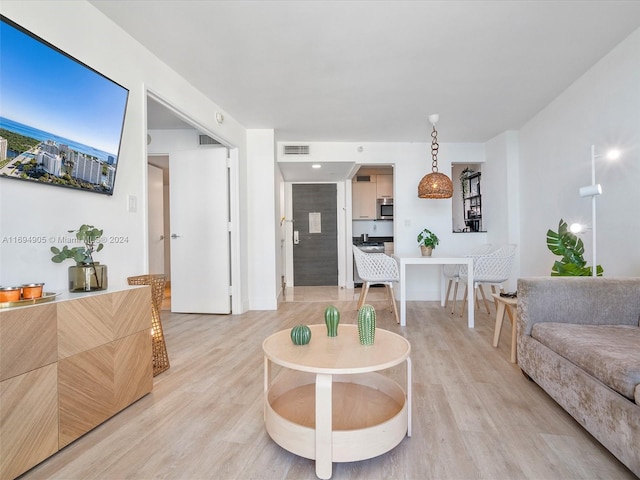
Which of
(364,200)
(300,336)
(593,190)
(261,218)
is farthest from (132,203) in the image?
(364,200)

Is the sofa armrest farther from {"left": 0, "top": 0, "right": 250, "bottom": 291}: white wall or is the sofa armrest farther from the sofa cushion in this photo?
{"left": 0, "top": 0, "right": 250, "bottom": 291}: white wall

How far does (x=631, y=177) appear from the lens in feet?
8.05

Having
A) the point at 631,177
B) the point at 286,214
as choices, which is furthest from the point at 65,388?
the point at 286,214

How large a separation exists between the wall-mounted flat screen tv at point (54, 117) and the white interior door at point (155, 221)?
3866 mm

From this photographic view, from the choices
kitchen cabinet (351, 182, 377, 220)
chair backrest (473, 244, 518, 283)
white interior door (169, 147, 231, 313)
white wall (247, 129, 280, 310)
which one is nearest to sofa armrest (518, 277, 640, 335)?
chair backrest (473, 244, 518, 283)

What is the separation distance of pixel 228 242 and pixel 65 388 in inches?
104

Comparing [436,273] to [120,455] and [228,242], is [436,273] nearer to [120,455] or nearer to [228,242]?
[228,242]

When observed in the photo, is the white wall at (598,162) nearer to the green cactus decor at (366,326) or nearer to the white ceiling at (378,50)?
the white ceiling at (378,50)

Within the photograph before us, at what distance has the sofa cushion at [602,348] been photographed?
4.19ft

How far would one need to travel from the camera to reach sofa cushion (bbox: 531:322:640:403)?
1277 mm

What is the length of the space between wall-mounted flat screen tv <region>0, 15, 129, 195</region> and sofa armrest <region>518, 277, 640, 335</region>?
2.63 m

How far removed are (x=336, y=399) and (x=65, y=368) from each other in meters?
1.22

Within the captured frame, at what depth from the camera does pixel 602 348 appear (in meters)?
1.49

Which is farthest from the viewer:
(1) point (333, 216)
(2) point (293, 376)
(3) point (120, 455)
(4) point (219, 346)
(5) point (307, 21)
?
(1) point (333, 216)
